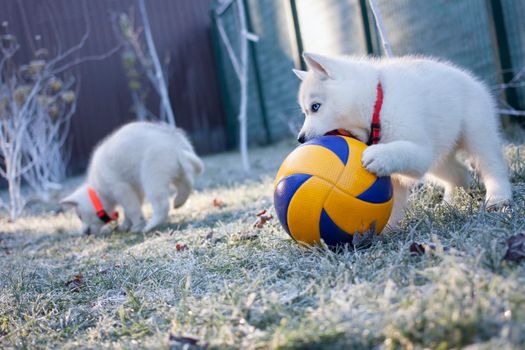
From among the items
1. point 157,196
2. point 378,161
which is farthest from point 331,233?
point 157,196

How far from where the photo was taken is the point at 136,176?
4.83m

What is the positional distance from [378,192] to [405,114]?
0.39 meters

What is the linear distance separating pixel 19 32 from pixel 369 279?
9.33m

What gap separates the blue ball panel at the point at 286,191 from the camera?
242cm

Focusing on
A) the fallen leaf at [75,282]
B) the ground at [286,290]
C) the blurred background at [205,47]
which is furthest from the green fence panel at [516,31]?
the fallen leaf at [75,282]

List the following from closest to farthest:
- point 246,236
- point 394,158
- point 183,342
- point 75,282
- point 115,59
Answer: point 183,342
point 394,158
point 75,282
point 246,236
point 115,59

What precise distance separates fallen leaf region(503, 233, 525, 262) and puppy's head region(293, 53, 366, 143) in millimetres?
955

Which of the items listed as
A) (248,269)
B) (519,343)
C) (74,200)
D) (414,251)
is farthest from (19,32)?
(519,343)

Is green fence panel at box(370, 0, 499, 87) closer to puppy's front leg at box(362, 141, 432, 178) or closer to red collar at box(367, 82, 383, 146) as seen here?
red collar at box(367, 82, 383, 146)

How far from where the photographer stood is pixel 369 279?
78.0 inches

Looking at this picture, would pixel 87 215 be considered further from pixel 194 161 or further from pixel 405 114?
pixel 405 114

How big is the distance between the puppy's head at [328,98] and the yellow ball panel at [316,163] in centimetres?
20

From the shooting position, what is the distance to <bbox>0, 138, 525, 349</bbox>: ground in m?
1.49

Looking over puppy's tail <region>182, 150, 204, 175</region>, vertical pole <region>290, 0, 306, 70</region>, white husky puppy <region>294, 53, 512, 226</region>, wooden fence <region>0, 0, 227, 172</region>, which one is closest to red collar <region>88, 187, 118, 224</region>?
puppy's tail <region>182, 150, 204, 175</region>
